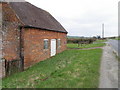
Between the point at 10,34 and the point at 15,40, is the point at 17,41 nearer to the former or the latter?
the point at 15,40

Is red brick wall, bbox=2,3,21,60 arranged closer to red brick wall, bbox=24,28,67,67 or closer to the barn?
the barn

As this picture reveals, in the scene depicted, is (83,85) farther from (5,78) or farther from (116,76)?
(5,78)

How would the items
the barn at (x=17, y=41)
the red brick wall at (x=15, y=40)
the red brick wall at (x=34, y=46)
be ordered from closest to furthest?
1. the barn at (x=17, y=41)
2. the red brick wall at (x=15, y=40)
3. the red brick wall at (x=34, y=46)

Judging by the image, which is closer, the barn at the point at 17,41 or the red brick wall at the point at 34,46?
the barn at the point at 17,41

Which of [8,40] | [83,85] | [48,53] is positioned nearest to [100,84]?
[83,85]

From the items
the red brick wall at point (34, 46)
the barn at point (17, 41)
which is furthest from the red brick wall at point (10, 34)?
the red brick wall at point (34, 46)

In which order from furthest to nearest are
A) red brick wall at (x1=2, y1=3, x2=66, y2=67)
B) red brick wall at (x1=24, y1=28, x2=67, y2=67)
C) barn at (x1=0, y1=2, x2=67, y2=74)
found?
red brick wall at (x1=24, y1=28, x2=67, y2=67)
red brick wall at (x1=2, y1=3, x2=66, y2=67)
barn at (x1=0, y1=2, x2=67, y2=74)

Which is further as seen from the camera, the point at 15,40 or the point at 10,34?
the point at 15,40

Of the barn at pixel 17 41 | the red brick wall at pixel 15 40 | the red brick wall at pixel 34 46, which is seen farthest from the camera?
the red brick wall at pixel 34 46

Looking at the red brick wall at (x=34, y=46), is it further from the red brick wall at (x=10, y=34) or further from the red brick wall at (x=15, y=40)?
the red brick wall at (x=10, y=34)

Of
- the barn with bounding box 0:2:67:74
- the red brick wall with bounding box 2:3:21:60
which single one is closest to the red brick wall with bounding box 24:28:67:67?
the barn with bounding box 0:2:67:74

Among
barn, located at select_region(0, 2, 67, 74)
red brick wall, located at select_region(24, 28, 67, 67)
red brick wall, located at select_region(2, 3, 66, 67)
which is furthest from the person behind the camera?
red brick wall, located at select_region(24, 28, 67, 67)

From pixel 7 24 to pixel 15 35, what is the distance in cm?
102

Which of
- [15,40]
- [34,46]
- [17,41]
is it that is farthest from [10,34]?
[34,46]
